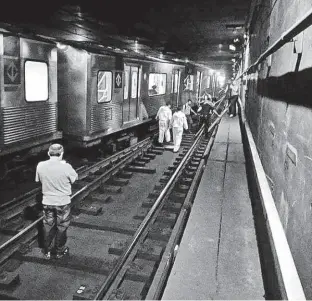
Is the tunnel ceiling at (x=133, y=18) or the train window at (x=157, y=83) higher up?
the tunnel ceiling at (x=133, y=18)

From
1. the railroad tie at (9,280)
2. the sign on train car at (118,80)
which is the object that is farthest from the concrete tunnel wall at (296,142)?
the sign on train car at (118,80)

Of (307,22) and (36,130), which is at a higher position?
(307,22)

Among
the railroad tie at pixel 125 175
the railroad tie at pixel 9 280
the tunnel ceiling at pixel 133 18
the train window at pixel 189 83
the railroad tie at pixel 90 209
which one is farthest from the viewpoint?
the train window at pixel 189 83

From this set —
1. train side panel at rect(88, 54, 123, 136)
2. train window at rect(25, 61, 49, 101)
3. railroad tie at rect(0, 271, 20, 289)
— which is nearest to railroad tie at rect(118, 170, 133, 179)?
train side panel at rect(88, 54, 123, 136)

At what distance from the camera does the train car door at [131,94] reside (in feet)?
40.6

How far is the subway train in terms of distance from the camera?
7.56 metres

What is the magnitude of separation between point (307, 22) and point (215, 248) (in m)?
3.44

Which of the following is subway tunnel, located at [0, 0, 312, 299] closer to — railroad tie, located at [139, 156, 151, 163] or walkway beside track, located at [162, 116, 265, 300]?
walkway beside track, located at [162, 116, 265, 300]

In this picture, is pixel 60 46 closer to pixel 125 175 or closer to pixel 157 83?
pixel 125 175

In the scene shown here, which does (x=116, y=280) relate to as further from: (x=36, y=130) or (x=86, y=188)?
(x=36, y=130)

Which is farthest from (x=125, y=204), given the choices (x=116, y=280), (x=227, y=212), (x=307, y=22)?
(x=307, y=22)

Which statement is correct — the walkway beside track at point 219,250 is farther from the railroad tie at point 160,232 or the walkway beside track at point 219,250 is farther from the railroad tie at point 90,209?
the railroad tie at point 90,209

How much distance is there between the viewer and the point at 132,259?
5.36 metres

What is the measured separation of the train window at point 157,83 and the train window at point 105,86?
12.4ft
